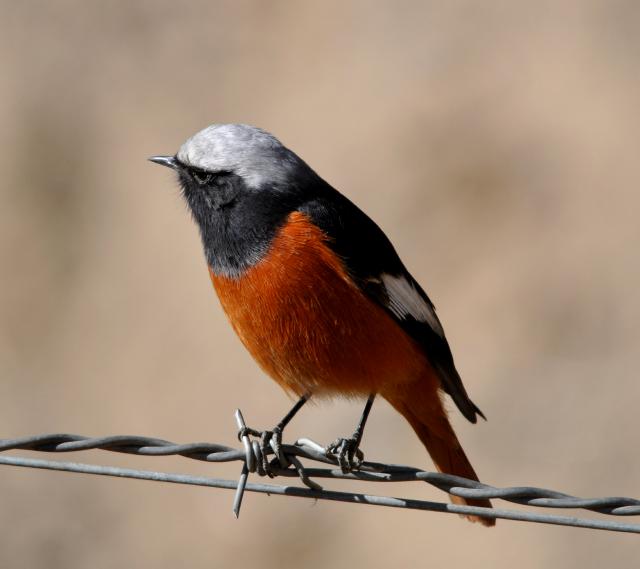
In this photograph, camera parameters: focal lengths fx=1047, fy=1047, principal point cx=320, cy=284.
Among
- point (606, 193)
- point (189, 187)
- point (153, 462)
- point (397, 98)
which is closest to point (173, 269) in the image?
point (153, 462)

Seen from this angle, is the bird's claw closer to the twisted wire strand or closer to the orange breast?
the twisted wire strand

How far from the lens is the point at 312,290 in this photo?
475 cm

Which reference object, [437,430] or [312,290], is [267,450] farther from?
[437,430]

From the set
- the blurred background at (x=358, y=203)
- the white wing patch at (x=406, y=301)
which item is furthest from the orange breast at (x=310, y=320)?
Answer: the blurred background at (x=358, y=203)

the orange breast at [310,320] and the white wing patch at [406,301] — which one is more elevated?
the white wing patch at [406,301]

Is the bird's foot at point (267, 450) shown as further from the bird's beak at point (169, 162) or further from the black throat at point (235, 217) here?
the bird's beak at point (169, 162)

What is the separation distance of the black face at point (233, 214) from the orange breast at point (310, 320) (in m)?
0.07

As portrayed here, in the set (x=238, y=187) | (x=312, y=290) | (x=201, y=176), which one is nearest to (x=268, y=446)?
(x=312, y=290)

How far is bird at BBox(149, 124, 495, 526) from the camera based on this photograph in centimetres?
476

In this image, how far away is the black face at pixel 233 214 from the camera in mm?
4898

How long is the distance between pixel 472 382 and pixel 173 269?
3471 mm

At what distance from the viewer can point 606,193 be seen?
9.74 metres

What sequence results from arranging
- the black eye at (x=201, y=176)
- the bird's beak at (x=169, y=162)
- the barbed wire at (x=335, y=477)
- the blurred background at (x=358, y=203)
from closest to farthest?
1. the barbed wire at (x=335, y=477)
2. the black eye at (x=201, y=176)
3. the bird's beak at (x=169, y=162)
4. the blurred background at (x=358, y=203)

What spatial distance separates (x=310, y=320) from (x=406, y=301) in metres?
0.70
